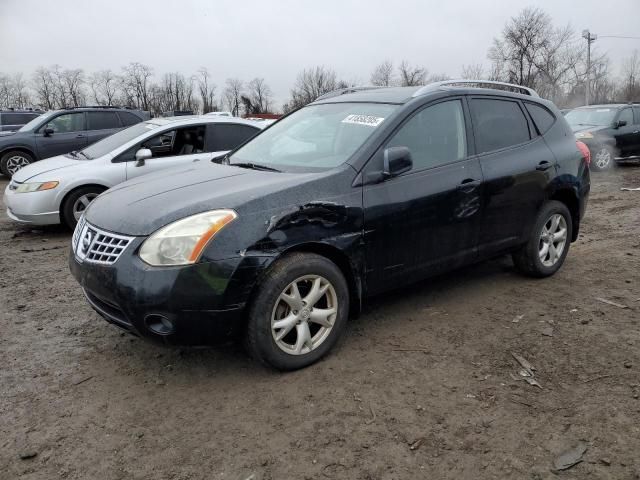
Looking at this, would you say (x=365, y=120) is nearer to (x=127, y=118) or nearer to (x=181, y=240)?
(x=181, y=240)

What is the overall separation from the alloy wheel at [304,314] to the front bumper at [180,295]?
242mm

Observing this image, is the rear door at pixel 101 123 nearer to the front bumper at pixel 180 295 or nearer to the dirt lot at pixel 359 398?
the dirt lot at pixel 359 398

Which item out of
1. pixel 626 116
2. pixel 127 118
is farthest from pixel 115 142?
pixel 626 116

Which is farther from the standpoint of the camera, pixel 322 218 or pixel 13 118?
pixel 13 118

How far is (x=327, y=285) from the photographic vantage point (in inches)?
128

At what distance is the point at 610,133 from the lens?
12.8 m

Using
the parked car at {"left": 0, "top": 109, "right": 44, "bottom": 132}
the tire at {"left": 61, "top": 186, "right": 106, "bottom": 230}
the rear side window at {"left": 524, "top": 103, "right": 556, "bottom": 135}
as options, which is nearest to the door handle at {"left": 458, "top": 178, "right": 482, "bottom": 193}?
the rear side window at {"left": 524, "top": 103, "right": 556, "bottom": 135}

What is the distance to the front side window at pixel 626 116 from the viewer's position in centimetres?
1316

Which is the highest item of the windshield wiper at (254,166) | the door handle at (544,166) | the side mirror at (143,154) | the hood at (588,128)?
the hood at (588,128)

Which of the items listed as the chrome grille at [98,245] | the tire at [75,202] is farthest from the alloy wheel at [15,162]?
the chrome grille at [98,245]

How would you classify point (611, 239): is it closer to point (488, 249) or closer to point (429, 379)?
point (488, 249)

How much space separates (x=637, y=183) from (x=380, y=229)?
31.5ft

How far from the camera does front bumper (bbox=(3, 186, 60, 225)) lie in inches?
258

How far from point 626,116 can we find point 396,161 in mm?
12405
